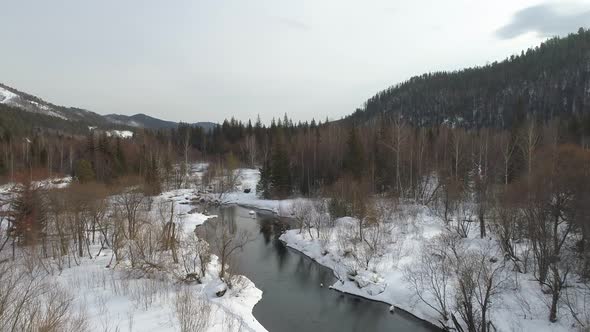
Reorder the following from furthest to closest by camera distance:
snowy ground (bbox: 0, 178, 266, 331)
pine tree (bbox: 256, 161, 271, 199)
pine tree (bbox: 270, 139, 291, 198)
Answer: pine tree (bbox: 256, 161, 271, 199)
pine tree (bbox: 270, 139, 291, 198)
snowy ground (bbox: 0, 178, 266, 331)

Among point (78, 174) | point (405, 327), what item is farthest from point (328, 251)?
point (78, 174)

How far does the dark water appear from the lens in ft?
62.2

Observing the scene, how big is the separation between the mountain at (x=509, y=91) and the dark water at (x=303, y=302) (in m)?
64.5

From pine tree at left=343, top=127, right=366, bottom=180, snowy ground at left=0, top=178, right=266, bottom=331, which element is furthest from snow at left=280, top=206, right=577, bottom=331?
pine tree at left=343, top=127, right=366, bottom=180

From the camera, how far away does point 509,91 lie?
391ft

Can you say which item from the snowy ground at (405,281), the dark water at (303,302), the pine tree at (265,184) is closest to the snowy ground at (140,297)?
the dark water at (303,302)

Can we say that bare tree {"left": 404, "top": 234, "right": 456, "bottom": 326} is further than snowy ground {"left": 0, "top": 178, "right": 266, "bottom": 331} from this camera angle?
Yes

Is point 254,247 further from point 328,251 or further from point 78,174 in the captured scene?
point 78,174

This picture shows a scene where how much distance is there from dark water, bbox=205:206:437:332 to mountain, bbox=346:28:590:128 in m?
64.5

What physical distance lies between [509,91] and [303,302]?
12255 cm

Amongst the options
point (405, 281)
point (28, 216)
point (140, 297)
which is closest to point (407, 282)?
point (405, 281)

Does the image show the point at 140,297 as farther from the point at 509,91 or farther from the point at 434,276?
the point at 509,91

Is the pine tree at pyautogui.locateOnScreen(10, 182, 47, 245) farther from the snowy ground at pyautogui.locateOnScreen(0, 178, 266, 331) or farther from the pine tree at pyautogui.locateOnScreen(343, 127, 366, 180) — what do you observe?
the pine tree at pyautogui.locateOnScreen(343, 127, 366, 180)

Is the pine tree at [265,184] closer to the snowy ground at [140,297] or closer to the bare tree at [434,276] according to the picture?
the snowy ground at [140,297]
